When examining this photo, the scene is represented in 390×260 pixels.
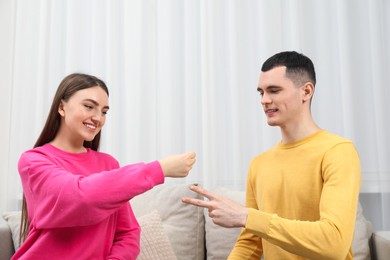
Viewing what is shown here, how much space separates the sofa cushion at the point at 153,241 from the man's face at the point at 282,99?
0.78 m

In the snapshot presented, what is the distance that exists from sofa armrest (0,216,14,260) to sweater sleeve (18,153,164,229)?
86 cm

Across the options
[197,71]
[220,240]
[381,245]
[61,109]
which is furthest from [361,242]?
[61,109]

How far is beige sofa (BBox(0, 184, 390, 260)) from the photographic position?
1.89 m

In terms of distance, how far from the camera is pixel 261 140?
246cm

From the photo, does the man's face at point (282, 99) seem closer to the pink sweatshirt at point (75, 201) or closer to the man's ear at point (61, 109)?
the pink sweatshirt at point (75, 201)

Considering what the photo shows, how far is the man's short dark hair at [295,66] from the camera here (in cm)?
153

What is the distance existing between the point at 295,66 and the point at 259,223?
621 mm

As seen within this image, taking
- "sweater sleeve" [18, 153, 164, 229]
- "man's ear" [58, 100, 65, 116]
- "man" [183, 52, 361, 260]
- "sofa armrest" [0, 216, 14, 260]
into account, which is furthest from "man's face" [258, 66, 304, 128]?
"sofa armrest" [0, 216, 14, 260]

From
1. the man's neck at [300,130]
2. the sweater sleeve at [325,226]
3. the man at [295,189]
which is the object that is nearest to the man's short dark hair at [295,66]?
the man at [295,189]

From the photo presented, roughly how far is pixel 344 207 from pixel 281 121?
15.7 inches

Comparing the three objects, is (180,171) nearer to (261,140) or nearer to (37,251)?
(37,251)

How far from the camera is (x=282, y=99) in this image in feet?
4.94

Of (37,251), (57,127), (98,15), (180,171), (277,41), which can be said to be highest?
(98,15)

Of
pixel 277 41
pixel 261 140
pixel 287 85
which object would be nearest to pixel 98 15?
pixel 277 41
